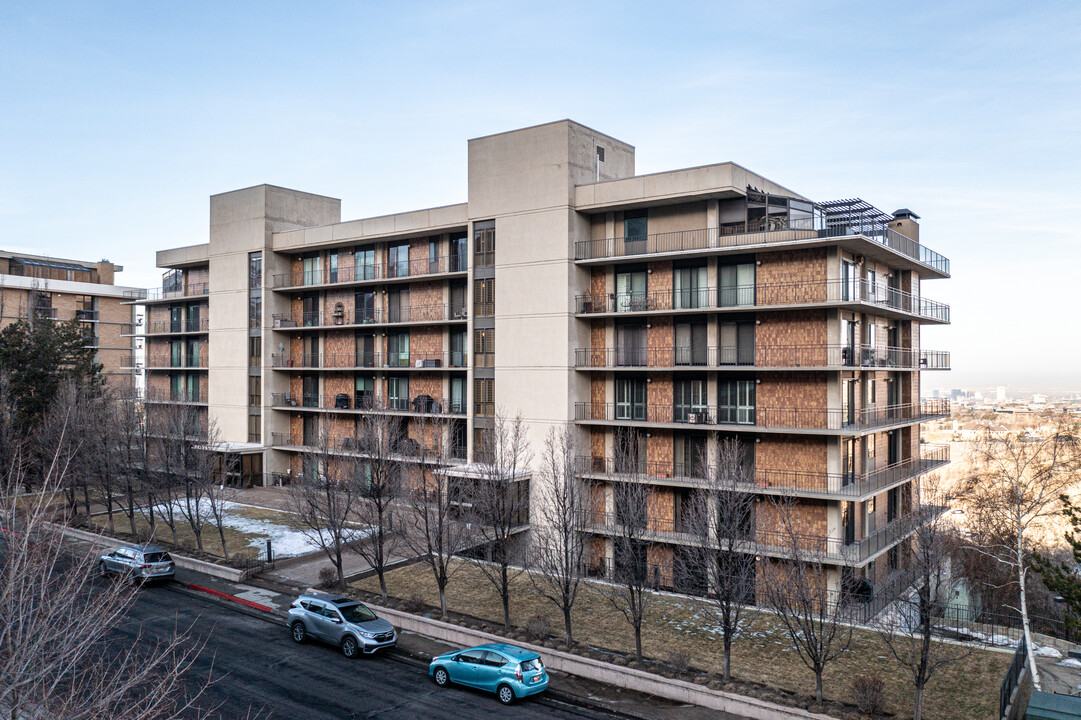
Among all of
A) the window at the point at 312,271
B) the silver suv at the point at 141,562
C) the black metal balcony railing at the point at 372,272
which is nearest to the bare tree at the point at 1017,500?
the black metal balcony railing at the point at 372,272

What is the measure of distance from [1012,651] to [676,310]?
1851 cm

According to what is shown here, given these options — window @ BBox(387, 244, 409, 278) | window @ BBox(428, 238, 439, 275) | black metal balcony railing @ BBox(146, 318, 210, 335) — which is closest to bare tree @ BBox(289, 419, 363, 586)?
window @ BBox(428, 238, 439, 275)

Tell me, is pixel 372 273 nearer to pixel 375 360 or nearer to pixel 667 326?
pixel 375 360

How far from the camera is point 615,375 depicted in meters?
38.0

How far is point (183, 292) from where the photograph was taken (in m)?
61.7

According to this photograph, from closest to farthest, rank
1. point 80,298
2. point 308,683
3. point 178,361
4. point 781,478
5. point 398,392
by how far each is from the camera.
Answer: point 308,683 → point 781,478 → point 398,392 → point 178,361 → point 80,298

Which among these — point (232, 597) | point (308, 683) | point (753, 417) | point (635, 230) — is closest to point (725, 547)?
point (753, 417)

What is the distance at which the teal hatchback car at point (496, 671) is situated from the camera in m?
21.4

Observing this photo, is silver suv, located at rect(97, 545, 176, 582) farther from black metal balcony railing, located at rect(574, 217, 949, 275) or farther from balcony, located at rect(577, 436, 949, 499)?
black metal balcony railing, located at rect(574, 217, 949, 275)

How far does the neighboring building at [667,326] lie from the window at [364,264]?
210mm

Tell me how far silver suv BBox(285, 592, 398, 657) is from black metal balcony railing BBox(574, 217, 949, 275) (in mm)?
20177

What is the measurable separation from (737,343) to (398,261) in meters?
23.9

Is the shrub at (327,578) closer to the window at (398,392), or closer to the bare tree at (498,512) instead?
the bare tree at (498,512)

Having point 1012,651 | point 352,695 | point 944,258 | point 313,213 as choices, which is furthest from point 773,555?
point 313,213
